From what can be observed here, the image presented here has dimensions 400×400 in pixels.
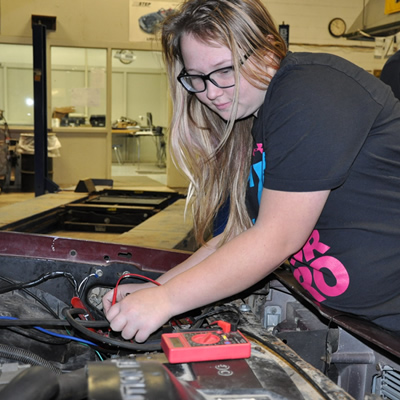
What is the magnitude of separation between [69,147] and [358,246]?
8642mm

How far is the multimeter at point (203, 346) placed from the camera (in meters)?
0.93

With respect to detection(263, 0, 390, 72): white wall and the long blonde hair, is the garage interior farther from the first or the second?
the long blonde hair

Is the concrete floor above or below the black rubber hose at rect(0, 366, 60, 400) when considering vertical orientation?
below

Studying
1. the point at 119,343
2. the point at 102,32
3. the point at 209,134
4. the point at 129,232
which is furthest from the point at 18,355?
the point at 102,32

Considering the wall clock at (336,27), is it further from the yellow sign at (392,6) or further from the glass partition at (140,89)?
the yellow sign at (392,6)

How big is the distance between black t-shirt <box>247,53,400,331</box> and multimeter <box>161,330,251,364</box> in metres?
0.32

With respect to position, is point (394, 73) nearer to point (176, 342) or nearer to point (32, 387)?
point (176, 342)

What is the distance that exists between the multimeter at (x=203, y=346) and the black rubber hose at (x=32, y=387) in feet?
0.96

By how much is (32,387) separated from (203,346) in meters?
0.37

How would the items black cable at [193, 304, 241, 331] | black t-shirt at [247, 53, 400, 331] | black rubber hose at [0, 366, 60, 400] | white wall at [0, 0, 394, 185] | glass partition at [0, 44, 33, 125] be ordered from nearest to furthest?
black rubber hose at [0, 366, 60, 400]
black t-shirt at [247, 53, 400, 331]
black cable at [193, 304, 241, 331]
white wall at [0, 0, 394, 185]
glass partition at [0, 44, 33, 125]

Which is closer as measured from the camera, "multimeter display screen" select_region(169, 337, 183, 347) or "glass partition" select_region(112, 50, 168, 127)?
"multimeter display screen" select_region(169, 337, 183, 347)

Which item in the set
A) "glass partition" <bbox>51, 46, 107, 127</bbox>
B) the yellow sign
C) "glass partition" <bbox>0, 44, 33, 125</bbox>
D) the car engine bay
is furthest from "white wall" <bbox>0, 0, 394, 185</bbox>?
the car engine bay

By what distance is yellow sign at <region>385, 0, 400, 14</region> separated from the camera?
13.8ft

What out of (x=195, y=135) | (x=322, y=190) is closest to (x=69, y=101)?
(x=195, y=135)
